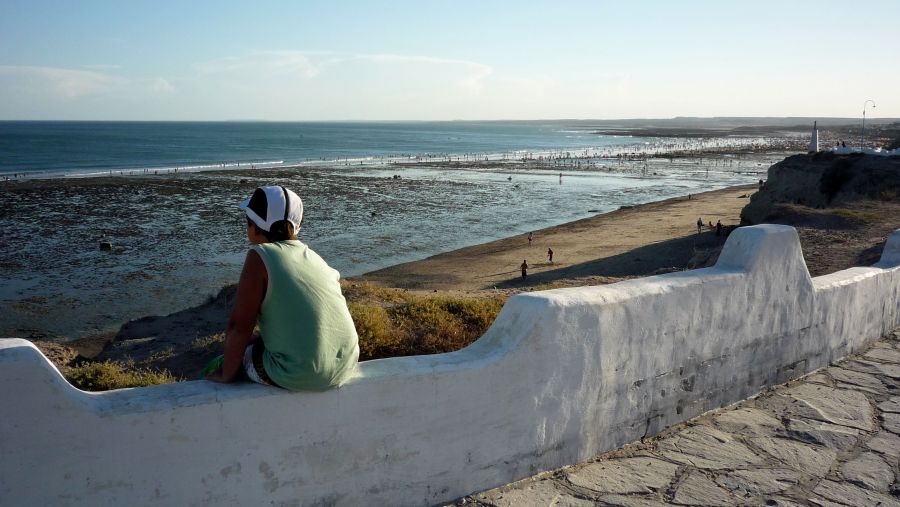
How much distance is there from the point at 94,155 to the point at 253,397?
258 feet

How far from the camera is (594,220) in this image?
3359 centimetres

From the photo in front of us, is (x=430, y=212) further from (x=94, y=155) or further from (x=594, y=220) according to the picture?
(x=94, y=155)

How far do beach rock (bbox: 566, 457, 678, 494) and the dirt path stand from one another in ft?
49.1

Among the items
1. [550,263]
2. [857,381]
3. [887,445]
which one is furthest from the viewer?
[550,263]

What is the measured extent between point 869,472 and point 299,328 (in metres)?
2.90

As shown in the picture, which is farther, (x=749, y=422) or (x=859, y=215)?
(x=859, y=215)

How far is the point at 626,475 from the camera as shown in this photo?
11.3 feet

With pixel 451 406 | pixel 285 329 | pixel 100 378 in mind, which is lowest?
pixel 100 378

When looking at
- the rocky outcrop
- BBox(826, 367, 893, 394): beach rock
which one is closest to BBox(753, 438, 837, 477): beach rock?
BBox(826, 367, 893, 394): beach rock

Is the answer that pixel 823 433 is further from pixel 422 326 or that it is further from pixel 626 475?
pixel 422 326

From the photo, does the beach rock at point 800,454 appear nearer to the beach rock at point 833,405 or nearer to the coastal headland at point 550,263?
the beach rock at point 833,405

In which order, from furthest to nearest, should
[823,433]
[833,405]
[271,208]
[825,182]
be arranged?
[825,182] → [833,405] → [823,433] → [271,208]

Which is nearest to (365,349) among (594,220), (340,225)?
(340,225)

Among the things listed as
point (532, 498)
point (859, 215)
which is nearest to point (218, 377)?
point (532, 498)
